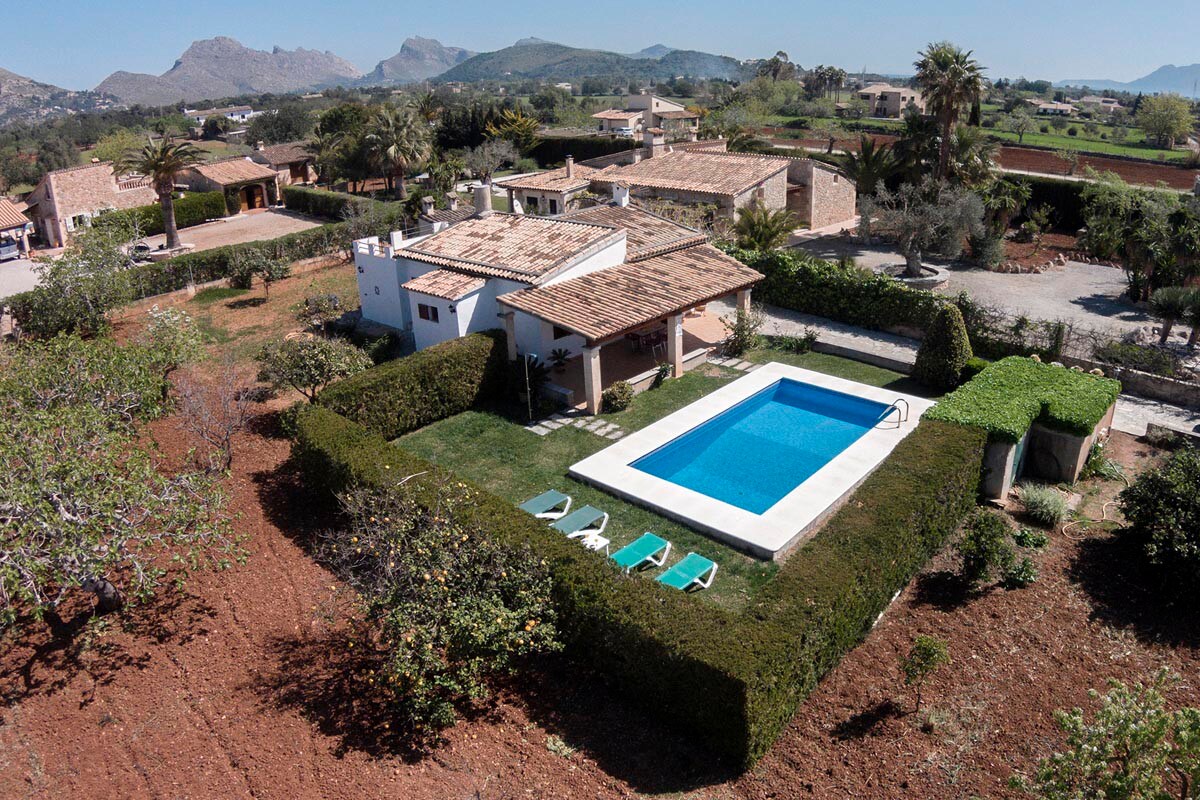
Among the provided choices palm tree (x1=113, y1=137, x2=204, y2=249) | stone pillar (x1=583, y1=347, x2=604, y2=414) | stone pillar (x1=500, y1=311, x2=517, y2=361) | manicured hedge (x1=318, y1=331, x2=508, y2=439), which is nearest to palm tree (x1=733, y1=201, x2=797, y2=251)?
stone pillar (x1=500, y1=311, x2=517, y2=361)

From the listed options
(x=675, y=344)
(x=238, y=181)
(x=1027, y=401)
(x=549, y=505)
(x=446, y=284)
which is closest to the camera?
(x=549, y=505)

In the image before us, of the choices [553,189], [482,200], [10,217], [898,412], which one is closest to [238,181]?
[10,217]

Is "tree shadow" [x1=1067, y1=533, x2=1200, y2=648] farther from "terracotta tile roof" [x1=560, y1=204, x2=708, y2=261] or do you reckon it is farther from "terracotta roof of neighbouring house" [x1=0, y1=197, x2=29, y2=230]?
"terracotta roof of neighbouring house" [x1=0, y1=197, x2=29, y2=230]

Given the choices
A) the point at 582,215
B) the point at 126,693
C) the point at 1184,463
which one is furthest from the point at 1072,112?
the point at 126,693

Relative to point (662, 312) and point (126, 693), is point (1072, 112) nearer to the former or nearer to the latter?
point (662, 312)

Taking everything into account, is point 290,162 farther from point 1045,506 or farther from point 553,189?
point 1045,506
